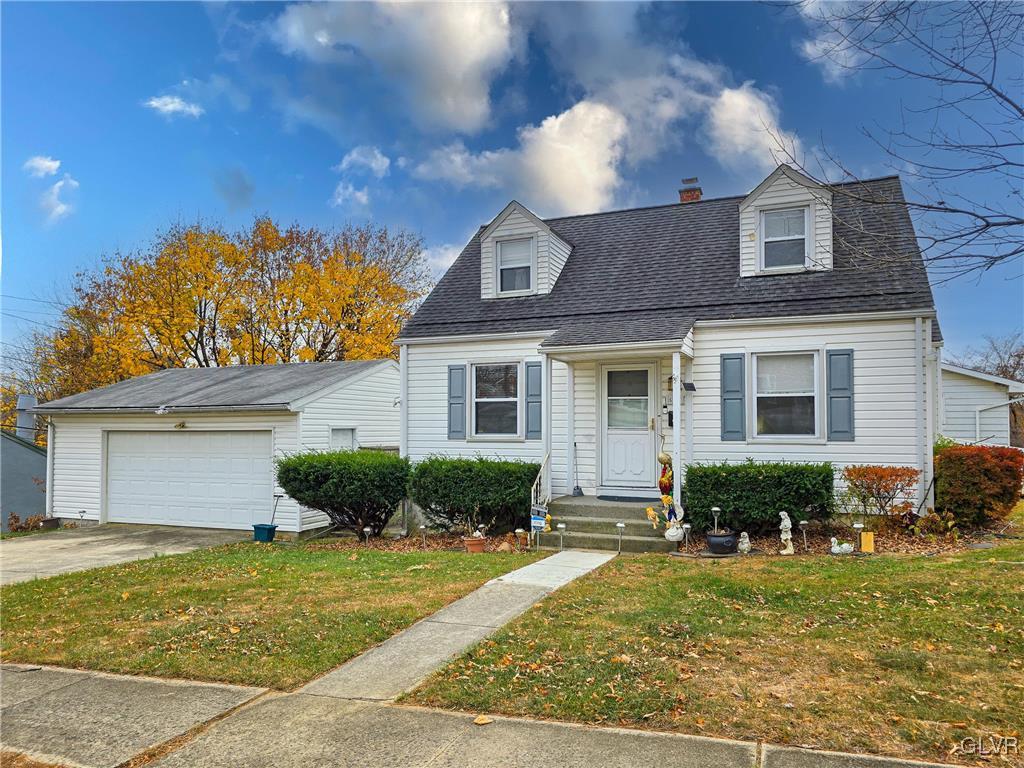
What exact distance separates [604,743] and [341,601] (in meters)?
4.07

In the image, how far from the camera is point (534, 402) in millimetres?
12359

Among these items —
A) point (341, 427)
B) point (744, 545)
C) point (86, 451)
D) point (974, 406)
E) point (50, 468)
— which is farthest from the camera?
point (974, 406)

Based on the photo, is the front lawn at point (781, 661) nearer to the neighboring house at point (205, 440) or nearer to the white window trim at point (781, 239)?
the white window trim at point (781, 239)

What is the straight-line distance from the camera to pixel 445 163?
18562mm

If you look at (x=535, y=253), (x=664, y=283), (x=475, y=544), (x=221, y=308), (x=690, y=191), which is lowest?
(x=475, y=544)

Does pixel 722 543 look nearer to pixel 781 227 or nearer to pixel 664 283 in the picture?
pixel 664 283

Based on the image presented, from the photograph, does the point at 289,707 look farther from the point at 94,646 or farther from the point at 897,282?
the point at 897,282

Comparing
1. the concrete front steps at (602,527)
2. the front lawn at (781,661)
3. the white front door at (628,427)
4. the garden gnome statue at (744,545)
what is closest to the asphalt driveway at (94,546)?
the concrete front steps at (602,527)

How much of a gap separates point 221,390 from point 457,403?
6.53 metres

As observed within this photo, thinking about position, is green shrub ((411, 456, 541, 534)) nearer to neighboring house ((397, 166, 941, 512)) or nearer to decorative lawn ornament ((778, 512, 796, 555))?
neighboring house ((397, 166, 941, 512))

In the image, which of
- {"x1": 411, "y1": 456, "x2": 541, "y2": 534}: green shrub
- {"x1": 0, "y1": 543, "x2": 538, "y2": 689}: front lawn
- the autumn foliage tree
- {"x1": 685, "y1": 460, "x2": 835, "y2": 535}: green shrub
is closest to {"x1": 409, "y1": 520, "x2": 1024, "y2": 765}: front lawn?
{"x1": 0, "y1": 543, "x2": 538, "y2": 689}: front lawn

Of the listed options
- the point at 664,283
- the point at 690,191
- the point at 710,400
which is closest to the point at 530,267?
the point at 664,283

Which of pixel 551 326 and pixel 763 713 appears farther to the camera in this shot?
pixel 551 326

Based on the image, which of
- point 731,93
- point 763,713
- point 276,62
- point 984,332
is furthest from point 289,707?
point 984,332
